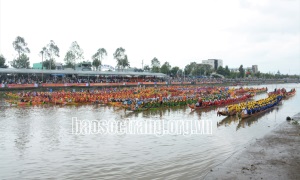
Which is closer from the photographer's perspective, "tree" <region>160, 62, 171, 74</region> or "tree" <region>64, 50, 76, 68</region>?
"tree" <region>64, 50, 76, 68</region>

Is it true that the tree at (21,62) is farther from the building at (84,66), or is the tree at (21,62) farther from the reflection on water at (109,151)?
the reflection on water at (109,151)

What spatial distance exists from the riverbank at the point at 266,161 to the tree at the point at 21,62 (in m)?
65.6

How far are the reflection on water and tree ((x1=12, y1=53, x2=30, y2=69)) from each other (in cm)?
5212

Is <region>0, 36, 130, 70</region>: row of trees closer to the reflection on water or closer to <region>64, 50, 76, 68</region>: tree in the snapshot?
<region>64, 50, 76, 68</region>: tree

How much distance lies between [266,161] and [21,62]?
69.2 m

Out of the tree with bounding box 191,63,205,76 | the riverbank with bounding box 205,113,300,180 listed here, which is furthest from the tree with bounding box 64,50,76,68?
the riverbank with bounding box 205,113,300,180

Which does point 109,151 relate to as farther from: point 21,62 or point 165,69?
point 165,69

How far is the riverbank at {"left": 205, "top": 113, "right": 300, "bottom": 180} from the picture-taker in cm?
1012

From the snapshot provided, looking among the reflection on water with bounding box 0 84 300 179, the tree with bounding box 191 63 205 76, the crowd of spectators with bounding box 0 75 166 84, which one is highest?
the tree with bounding box 191 63 205 76

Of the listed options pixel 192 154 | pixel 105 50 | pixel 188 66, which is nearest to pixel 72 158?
pixel 192 154

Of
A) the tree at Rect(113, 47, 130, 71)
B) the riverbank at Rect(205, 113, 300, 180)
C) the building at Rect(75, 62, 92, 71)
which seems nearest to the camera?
the riverbank at Rect(205, 113, 300, 180)

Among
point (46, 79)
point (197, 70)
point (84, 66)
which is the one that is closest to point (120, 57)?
point (84, 66)

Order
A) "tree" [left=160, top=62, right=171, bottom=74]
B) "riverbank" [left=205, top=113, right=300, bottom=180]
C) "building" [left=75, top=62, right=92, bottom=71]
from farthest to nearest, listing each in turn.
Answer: "tree" [left=160, top=62, right=171, bottom=74], "building" [left=75, top=62, right=92, bottom=71], "riverbank" [left=205, top=113, right=300, bottom=180]

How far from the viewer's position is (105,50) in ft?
282
